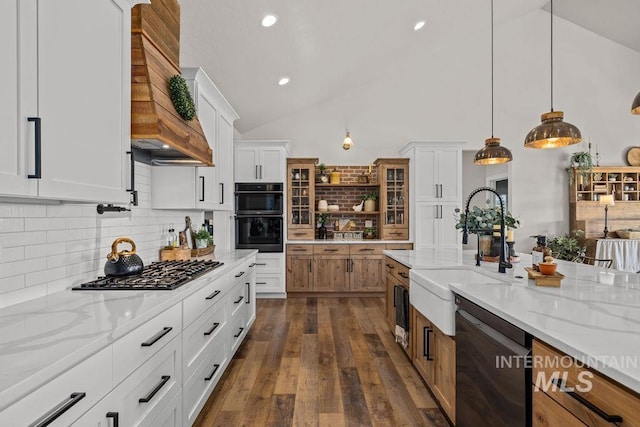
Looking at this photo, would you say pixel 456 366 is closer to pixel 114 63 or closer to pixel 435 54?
pixel 114 63

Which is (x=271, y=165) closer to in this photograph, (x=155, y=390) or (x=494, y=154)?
(x=494, y=154)

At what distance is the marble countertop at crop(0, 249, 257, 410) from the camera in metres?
0.88

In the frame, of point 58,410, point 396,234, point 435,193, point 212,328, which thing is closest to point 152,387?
point 58,410

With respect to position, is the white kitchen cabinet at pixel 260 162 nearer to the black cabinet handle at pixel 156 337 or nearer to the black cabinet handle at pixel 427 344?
the black cabinet handle at pixel 427 344

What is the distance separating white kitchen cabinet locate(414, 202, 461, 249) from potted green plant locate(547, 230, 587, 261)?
193 centimetres

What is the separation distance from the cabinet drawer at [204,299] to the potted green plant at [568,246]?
574 centimetres

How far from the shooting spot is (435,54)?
6.38m

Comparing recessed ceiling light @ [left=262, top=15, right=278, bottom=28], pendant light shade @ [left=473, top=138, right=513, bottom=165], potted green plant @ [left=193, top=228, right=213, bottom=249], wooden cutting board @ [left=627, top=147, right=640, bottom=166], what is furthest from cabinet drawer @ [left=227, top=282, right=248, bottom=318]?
wooden cutting board @ [left=627, top=147, right=640, bottom=166]

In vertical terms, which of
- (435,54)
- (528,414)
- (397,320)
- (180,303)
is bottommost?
(397,320)

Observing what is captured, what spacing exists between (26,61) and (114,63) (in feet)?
1.89

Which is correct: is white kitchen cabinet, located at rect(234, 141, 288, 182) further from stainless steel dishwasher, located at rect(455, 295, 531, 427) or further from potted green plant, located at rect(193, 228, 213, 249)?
stainless steel dishwasher, located at rect(455, 295, 531, 427)

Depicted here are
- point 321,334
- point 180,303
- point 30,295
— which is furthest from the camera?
point 321,334

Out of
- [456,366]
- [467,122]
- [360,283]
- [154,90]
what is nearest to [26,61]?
[154,90]

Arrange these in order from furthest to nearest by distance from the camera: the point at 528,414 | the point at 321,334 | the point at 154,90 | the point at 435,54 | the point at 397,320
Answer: the point at 435,54, the point at 321,334, the point at 397,320, the point at 154,90, the point at 528,414
